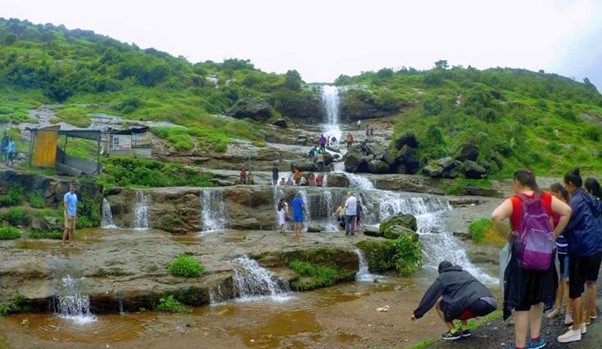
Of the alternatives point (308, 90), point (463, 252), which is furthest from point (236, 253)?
point (308, 90)

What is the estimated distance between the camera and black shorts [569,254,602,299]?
6453 millimetres

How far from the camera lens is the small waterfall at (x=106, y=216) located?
22922mm

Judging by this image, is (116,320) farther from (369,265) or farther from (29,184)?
(29,184)

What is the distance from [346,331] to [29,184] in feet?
52.6

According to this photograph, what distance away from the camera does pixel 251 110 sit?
49062 millimetres

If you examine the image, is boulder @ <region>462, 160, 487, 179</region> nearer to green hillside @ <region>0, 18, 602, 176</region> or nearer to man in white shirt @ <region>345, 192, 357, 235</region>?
green hillside @ <region>0, 18, 602, 176</region>

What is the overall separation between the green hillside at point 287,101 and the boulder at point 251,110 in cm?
21

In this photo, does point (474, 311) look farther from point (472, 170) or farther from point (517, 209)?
point (472, 170)

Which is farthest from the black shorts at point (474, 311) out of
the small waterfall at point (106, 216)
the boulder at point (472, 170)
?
the boulder at point (472, 170)

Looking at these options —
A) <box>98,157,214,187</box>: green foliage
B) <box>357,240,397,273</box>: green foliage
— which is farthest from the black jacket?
<box>98,157,214,187</box>: green foliage

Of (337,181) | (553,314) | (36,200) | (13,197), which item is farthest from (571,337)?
(337,181)

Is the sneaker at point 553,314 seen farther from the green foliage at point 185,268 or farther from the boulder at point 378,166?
the boulder at point 378,166

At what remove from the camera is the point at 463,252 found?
66.6ft

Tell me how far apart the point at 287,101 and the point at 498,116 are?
20.4 metres
